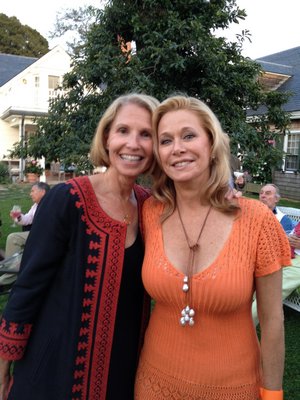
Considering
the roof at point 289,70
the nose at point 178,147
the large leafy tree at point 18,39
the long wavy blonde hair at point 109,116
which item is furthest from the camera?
the large leafy tree at point 18,39

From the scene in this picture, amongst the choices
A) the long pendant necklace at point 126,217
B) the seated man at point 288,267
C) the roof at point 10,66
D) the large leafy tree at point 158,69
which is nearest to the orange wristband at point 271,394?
the long pendant necklace at point 126,217

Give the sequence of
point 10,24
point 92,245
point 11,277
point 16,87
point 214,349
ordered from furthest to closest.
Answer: point 10,24 → point 16,87 → point 11,277 → point 92,245 → point 214,349

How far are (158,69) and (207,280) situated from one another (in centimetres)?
362

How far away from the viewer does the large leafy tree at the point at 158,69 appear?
14.7 ft

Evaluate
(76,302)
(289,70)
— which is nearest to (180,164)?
(76,302)

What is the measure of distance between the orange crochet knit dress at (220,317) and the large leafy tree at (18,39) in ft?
140

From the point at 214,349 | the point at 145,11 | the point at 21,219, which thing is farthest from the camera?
the point at 21,219

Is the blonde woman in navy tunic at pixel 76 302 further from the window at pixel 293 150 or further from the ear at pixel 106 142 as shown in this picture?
the window at pixel 293 150

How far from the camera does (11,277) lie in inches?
196

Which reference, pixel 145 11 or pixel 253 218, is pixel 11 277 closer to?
pixel 145 11

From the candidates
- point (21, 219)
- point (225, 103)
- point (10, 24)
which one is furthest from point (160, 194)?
point (10, 24)

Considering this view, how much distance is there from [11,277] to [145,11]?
3.80 meters

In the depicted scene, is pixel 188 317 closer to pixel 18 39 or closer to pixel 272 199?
pixel 272 199

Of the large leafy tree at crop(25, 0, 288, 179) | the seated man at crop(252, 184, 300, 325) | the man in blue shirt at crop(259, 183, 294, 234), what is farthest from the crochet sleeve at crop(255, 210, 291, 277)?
the man in blue shirt at crop(259, 183, 294, 234)
